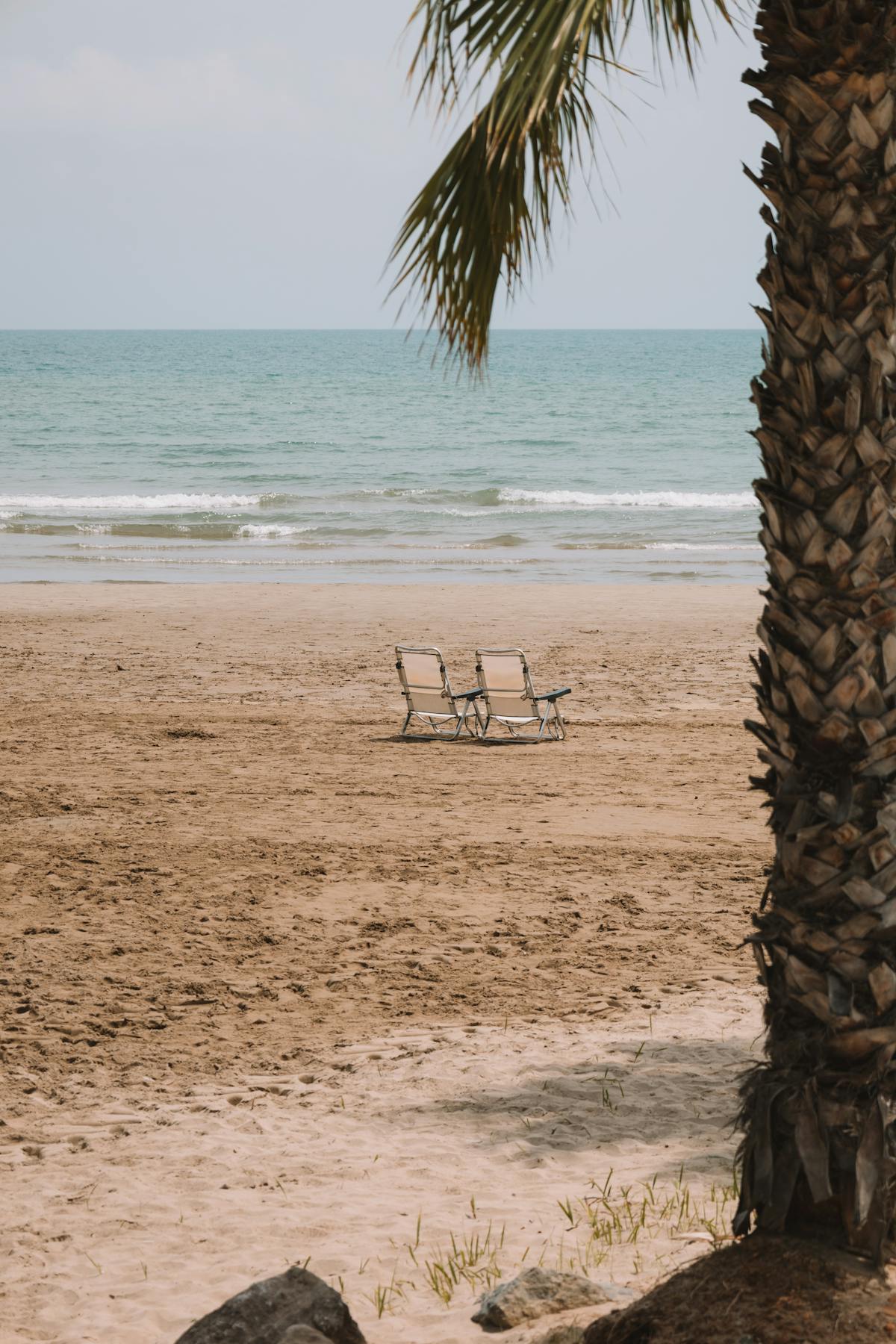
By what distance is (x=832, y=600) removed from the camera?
268 centimetres

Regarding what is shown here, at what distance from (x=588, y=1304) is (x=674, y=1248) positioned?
1.74 feet

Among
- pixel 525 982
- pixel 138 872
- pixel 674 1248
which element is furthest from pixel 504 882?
pixel 674 1248

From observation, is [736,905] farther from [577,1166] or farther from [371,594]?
[371,594]

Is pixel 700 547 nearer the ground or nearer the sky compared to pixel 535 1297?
nearer the sky

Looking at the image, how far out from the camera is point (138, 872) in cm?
771

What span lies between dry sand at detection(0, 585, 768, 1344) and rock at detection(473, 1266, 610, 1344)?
0.30 ft

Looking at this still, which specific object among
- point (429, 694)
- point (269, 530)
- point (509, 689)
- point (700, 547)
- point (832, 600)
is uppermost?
point (832, 600)

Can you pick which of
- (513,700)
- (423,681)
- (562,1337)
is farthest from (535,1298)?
(423,681)

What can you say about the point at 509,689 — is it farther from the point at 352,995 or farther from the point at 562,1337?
the point at 562,1337

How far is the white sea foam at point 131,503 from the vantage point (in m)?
31.1

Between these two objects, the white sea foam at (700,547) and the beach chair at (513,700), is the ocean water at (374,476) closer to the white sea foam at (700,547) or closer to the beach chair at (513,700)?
the white sea foam at (700,547)

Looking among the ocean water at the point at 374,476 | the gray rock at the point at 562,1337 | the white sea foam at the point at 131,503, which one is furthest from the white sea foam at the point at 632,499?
the gray rock at the point at 562,1337

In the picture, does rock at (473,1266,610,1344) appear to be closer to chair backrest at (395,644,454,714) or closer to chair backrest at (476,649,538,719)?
chair backrest at (476,649,538,719)

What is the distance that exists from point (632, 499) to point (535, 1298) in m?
31.2
